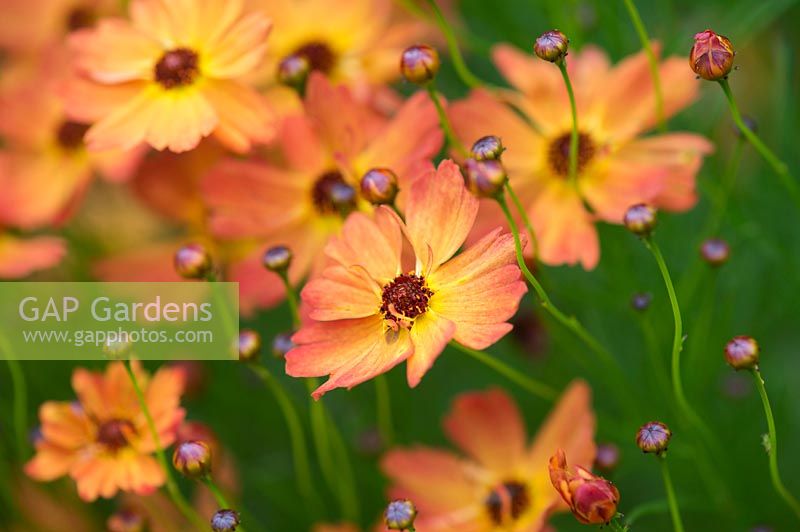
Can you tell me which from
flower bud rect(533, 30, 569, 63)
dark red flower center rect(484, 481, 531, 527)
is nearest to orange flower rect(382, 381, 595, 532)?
dark red flower center rect(484, 481, 531, 527)

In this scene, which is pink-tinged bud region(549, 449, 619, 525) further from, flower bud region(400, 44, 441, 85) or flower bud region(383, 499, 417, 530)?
flower bud region(400, 44, 441, 85)

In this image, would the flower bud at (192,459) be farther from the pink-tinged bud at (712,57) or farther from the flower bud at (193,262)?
the pink-tinged bud at (712,57)

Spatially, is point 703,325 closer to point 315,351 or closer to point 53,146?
point 315,351

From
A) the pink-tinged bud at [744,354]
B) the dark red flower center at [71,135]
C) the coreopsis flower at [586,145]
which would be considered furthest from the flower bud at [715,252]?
the dark red flower center at [71,135]

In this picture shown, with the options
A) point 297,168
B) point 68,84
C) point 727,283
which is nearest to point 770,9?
point 727,283

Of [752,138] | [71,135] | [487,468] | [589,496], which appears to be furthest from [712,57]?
[71,135]

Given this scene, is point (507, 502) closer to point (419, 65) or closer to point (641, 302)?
point (641, 302)
